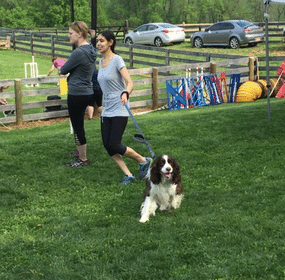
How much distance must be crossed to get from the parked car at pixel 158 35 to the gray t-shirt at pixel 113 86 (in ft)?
86.9

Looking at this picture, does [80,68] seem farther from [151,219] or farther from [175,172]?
[151,219]

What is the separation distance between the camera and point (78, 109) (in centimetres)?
782

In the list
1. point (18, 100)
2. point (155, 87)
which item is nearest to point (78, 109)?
point (18, 100)

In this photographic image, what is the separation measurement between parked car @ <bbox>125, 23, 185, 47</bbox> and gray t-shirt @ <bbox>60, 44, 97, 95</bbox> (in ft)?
83.7

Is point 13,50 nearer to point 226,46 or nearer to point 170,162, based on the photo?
point 226,46

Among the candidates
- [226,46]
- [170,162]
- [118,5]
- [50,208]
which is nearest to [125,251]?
[170,162]

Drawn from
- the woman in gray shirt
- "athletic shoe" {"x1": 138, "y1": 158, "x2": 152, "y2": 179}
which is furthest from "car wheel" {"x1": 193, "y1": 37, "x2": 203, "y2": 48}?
the woman in gray shirt

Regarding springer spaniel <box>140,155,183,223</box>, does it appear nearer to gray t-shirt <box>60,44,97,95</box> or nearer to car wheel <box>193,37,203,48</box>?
gray t-shirt <box>60,44,97,95</box>

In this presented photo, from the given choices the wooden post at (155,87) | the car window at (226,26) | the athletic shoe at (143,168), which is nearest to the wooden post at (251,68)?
the wooden post at (155,87)

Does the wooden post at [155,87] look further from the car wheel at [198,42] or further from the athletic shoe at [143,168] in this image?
the car wheel at [198,42]

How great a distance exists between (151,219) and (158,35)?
27916 millimetres

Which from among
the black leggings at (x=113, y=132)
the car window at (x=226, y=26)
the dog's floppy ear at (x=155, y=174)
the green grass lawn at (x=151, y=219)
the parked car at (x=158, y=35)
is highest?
the car window at (x=226, y=26)

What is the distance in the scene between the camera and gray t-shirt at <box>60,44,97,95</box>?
757cm

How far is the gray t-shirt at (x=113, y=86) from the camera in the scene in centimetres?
670
